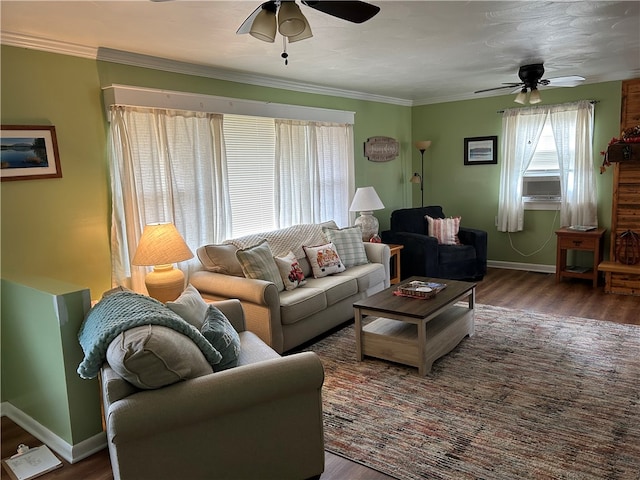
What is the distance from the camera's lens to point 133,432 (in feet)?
5.74

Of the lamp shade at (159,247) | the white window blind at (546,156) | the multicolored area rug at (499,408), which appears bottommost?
the multicolored area rug at (499,408)

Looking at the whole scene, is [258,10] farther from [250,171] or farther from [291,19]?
[250,171]

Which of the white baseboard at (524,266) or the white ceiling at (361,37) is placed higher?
the white ceiling at (361,37)

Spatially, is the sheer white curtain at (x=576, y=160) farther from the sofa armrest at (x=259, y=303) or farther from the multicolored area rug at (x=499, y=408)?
the sofa armrest at (x=259, y=303)

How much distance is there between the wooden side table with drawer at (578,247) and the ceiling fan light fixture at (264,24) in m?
4.45

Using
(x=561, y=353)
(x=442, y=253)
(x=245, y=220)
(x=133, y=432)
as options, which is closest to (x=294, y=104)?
(x=245, y=220)

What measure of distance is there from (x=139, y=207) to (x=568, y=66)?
4.18m

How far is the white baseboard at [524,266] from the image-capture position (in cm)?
612

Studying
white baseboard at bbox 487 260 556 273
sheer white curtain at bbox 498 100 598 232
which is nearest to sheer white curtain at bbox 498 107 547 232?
sheer white curtain at bbox 498 100 598 232

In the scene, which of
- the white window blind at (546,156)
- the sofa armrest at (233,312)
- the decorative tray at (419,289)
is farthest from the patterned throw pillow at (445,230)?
the sofa armrest at (233,312)

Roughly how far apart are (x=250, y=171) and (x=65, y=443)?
9.20 ft

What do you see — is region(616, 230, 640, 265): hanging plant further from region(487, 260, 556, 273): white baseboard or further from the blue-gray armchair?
the blue-gray armchair

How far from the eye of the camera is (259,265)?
3.79 metres

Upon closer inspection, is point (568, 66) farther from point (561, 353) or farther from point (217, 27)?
point (217, 27)
